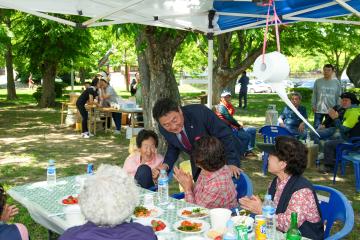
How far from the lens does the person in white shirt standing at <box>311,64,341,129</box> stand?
28.0 feet

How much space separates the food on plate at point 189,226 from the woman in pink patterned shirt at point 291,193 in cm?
42

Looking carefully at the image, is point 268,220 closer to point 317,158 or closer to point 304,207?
point 304,207

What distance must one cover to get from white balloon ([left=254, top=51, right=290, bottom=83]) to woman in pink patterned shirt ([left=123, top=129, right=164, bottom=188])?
5.12 feet


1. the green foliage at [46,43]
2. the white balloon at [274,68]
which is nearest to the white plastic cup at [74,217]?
the white balloon at [274,68]

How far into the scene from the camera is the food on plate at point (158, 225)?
273 centimetres

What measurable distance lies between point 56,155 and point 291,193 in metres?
6.88

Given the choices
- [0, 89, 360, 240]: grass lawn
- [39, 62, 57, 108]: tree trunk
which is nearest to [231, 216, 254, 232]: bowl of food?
[0, 89, 360, 240]: grass lawn

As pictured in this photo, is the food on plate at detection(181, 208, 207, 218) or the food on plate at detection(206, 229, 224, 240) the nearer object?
the food on plate at detection(206, 229, 224, 240)

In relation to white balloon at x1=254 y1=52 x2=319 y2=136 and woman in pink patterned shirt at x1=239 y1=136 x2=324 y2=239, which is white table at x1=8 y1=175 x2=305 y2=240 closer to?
woman in pink patterned shirt at x1=239 y1=136 x2=324 y2=239

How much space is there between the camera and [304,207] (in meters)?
2.79

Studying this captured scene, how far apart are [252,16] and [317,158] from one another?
140 inches

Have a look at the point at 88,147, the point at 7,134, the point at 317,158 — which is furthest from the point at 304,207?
the point at 7,134

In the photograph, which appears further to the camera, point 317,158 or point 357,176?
point 317,158

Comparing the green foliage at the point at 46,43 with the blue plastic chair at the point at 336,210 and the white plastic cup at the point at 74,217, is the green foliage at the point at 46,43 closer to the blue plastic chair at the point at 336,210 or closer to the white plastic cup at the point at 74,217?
the white plastic cup at the point at 74,217
